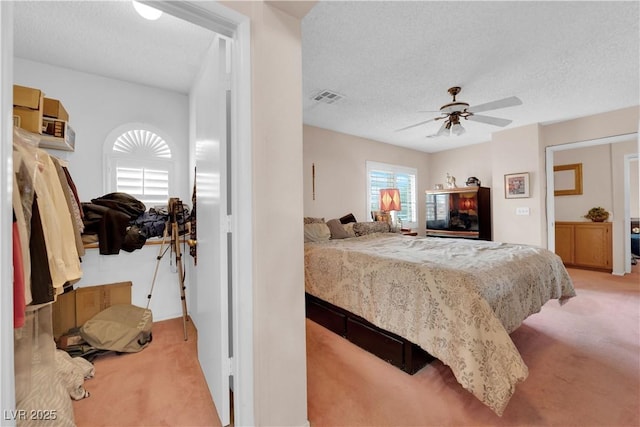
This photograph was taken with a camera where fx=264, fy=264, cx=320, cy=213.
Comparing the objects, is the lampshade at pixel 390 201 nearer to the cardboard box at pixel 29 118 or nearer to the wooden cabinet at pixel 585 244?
the wooden cabinet at pixel 585 244

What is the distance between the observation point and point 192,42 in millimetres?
2098

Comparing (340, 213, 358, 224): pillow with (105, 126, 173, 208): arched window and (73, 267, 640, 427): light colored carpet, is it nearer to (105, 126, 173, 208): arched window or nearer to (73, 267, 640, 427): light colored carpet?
(73, 267, 640, 427): light colored carpet

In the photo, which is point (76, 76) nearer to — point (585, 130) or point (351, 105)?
point (351, 105)

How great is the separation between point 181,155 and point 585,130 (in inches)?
214

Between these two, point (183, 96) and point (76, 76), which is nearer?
point (76, 76)

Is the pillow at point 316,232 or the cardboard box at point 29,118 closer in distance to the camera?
the cardboard box at point 29,118

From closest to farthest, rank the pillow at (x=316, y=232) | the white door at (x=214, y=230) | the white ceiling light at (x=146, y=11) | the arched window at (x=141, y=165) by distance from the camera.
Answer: the white door at (x=214, y=230) → the white ceiling light at (x=146, y=11) → the arched window at (x=141, y=165) → the pillow at (x=316, y=232)

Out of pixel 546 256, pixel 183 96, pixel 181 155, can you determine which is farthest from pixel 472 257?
pixel 183 96

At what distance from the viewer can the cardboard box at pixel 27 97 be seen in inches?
62.0

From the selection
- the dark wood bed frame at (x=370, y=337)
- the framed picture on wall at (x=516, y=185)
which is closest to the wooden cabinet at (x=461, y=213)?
the framed picture on wall at (x=516, y=185)

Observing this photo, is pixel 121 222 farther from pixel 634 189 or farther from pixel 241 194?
pixel 634 189

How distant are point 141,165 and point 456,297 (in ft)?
10.1

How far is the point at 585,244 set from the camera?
4789 millimetres

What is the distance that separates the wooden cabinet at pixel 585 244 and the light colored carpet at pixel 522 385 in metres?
2.75
